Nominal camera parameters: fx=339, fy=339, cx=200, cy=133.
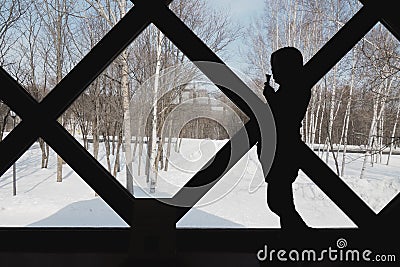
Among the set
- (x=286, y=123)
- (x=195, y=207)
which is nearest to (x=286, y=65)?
(x=286, y=123)

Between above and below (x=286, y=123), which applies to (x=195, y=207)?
below

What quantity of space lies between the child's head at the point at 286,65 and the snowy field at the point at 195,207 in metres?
0.57

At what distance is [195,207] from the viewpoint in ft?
4.27

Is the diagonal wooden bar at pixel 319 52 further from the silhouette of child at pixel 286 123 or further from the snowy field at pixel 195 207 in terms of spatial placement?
the snowy field at pixel 195 207

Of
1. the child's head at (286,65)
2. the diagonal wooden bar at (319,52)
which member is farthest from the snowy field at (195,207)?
the child's head at (286,65)

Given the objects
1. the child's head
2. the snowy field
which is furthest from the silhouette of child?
the snowy field

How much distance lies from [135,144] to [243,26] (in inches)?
30.2

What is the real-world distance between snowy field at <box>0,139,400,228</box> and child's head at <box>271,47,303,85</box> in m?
0.57

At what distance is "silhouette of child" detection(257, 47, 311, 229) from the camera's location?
0.67m

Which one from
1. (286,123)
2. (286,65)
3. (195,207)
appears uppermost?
(286,65)

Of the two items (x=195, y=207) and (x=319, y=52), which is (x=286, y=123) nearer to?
(x=319, y=52)

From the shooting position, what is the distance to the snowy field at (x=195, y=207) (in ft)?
4.42

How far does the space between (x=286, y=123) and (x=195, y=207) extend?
70 cm

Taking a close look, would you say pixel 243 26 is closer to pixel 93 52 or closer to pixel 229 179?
pixel 229 179
